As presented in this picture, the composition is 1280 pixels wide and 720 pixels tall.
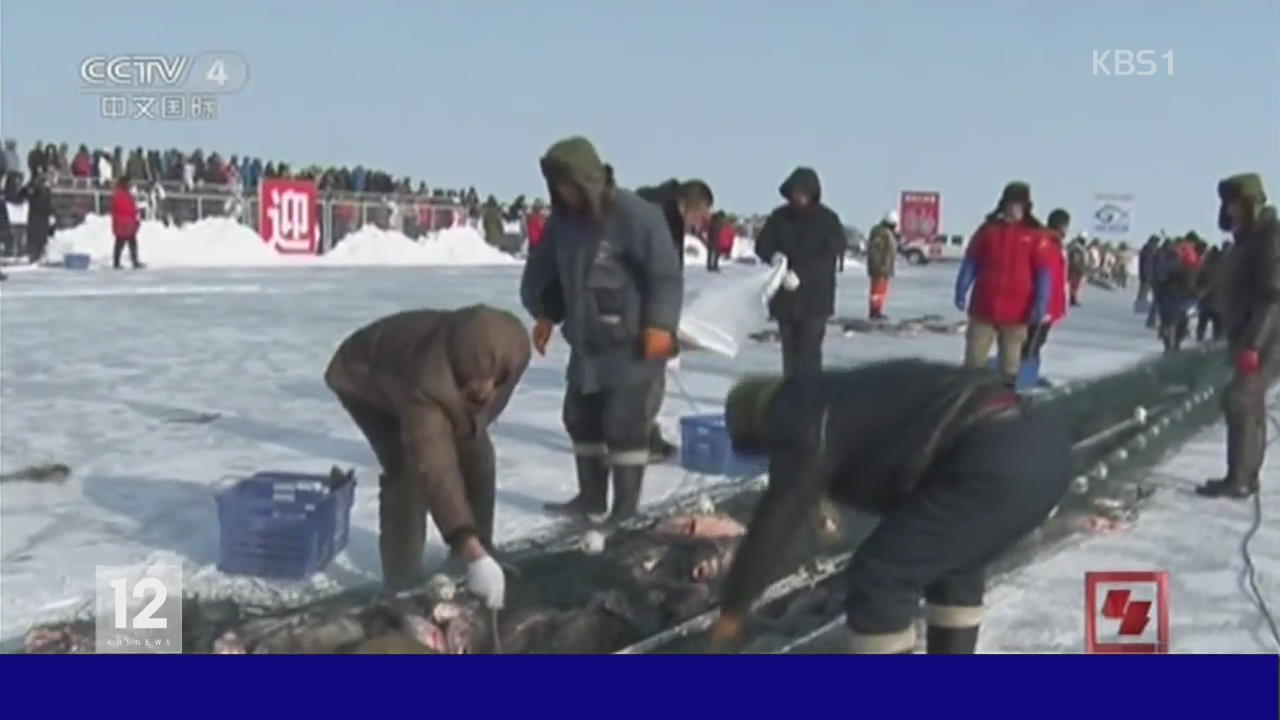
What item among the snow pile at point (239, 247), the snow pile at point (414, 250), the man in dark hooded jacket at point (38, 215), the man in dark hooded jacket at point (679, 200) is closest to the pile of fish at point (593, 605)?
the man in dark hooded jacket at point (679, 200)

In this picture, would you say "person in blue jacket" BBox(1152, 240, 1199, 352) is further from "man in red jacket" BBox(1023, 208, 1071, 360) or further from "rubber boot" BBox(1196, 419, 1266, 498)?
"rubber boot" BBox(1196, 419, 1266, 498)

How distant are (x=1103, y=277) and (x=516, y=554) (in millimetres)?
24832

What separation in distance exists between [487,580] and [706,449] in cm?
272

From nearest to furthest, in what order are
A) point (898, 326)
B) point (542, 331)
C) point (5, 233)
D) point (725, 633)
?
point (725, 633) → point (542, 331) → point (898, 326) → point (5, 233)

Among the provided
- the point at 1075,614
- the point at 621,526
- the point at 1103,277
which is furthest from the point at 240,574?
the point at 1103,277

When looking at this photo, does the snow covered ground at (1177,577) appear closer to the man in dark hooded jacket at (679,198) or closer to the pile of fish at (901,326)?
the man in dark hooded jacket at (679,198)

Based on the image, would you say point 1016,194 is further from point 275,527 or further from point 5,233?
point 5,233

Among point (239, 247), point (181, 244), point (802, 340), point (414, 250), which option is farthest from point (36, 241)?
point (802, 340)

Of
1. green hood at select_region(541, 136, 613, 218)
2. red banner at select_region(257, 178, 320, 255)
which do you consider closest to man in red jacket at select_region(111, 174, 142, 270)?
red banner at select_region(257, 178, 320, 255)

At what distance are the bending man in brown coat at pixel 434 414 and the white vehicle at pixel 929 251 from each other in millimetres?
26087

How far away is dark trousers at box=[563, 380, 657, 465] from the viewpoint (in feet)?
16.7

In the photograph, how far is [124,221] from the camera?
63.2 ft

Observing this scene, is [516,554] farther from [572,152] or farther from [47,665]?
[47,665]

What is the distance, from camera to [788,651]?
3484mm
